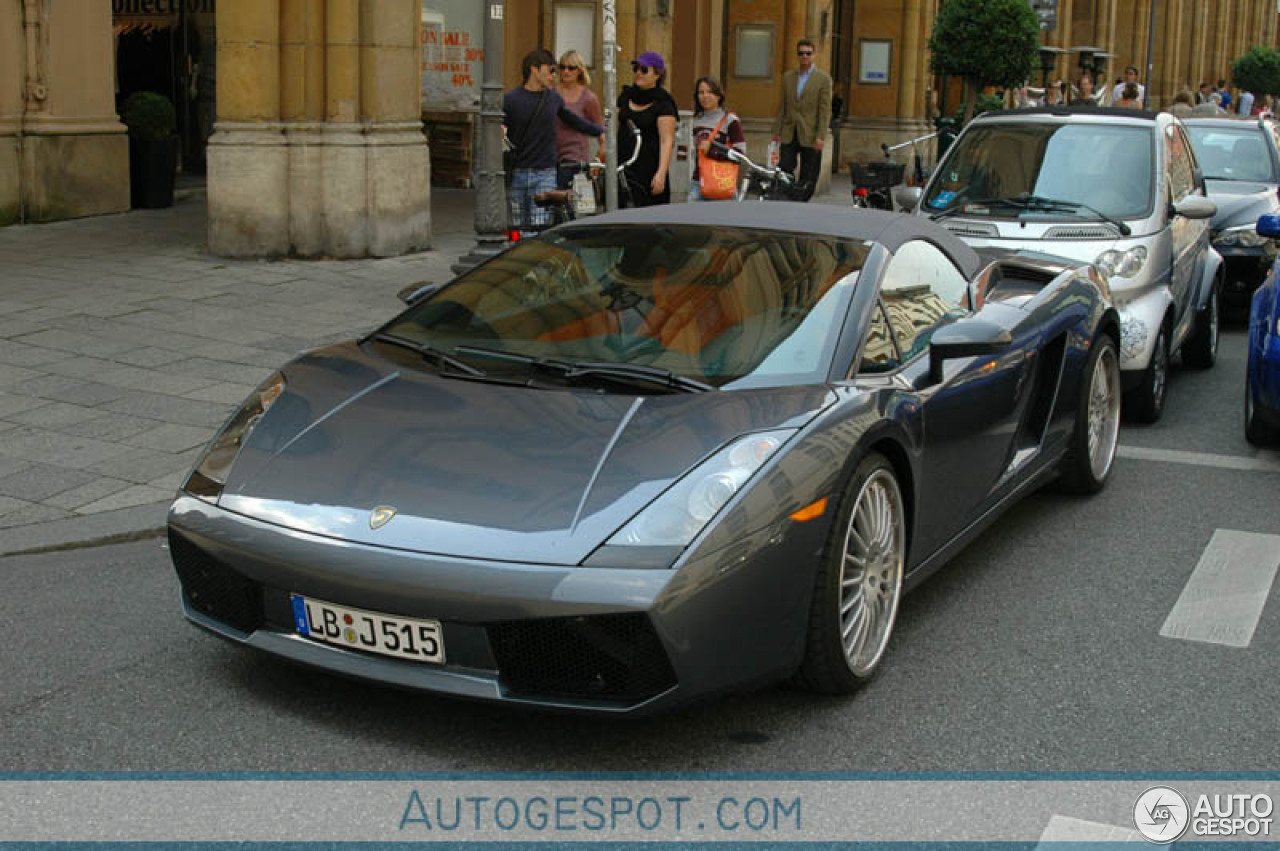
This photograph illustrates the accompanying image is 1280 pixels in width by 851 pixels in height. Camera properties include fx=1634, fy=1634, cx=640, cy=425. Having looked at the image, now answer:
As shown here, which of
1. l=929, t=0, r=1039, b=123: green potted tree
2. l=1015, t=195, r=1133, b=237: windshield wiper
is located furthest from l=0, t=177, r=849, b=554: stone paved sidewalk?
l=929, t=0, r=1039, b=123: green potted tree

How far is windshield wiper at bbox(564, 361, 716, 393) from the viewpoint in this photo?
470 centimetres

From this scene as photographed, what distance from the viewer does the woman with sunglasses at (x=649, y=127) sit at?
12844 mm

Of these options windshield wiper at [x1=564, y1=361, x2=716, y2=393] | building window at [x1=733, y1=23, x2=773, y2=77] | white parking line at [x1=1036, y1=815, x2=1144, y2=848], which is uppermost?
building window at [x1=733, y1=23, x2=773, y2=77]

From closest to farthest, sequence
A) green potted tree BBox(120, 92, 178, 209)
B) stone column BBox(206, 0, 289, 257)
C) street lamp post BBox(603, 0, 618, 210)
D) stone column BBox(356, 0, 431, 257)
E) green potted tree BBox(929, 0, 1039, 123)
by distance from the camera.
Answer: street lamp post BBox(603, 0, 618, 210) → stone column BBox(206, 0, 289, 257) → stone column BBox(356, 0, 431, 257) → green potted tree BBox(120, 92, 178, 209) → green potted tree BBox(929, 0, 1039, 123)

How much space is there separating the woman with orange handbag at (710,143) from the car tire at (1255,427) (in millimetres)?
5899

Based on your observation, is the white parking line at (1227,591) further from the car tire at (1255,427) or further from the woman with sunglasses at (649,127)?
the woman with sunglasses at (649,127)

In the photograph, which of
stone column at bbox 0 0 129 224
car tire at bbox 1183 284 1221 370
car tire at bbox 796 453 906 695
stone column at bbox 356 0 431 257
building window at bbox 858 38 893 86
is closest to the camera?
car tire at bbox 796 453 906 695

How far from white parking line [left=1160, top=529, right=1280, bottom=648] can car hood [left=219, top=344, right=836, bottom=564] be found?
64.7 inches

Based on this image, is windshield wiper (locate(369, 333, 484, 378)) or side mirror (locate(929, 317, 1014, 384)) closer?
windshield wiper (locate(369, 333, 484, 378))

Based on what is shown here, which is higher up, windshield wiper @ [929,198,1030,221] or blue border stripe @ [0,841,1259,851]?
windshield wiper @ [929,198,1030,221]

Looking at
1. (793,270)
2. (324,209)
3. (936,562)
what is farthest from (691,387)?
(324,209)

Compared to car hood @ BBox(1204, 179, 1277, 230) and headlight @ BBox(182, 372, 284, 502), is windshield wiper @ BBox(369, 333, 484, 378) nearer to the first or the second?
headlight @ BBox(182, 372, 284, 502)

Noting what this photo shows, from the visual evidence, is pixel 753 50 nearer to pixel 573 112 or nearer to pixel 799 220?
pixel 573 112

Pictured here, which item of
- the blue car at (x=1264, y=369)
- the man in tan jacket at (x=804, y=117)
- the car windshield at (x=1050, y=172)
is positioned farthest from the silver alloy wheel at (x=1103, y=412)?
the man in tan jacket at (x=804, y=117)
